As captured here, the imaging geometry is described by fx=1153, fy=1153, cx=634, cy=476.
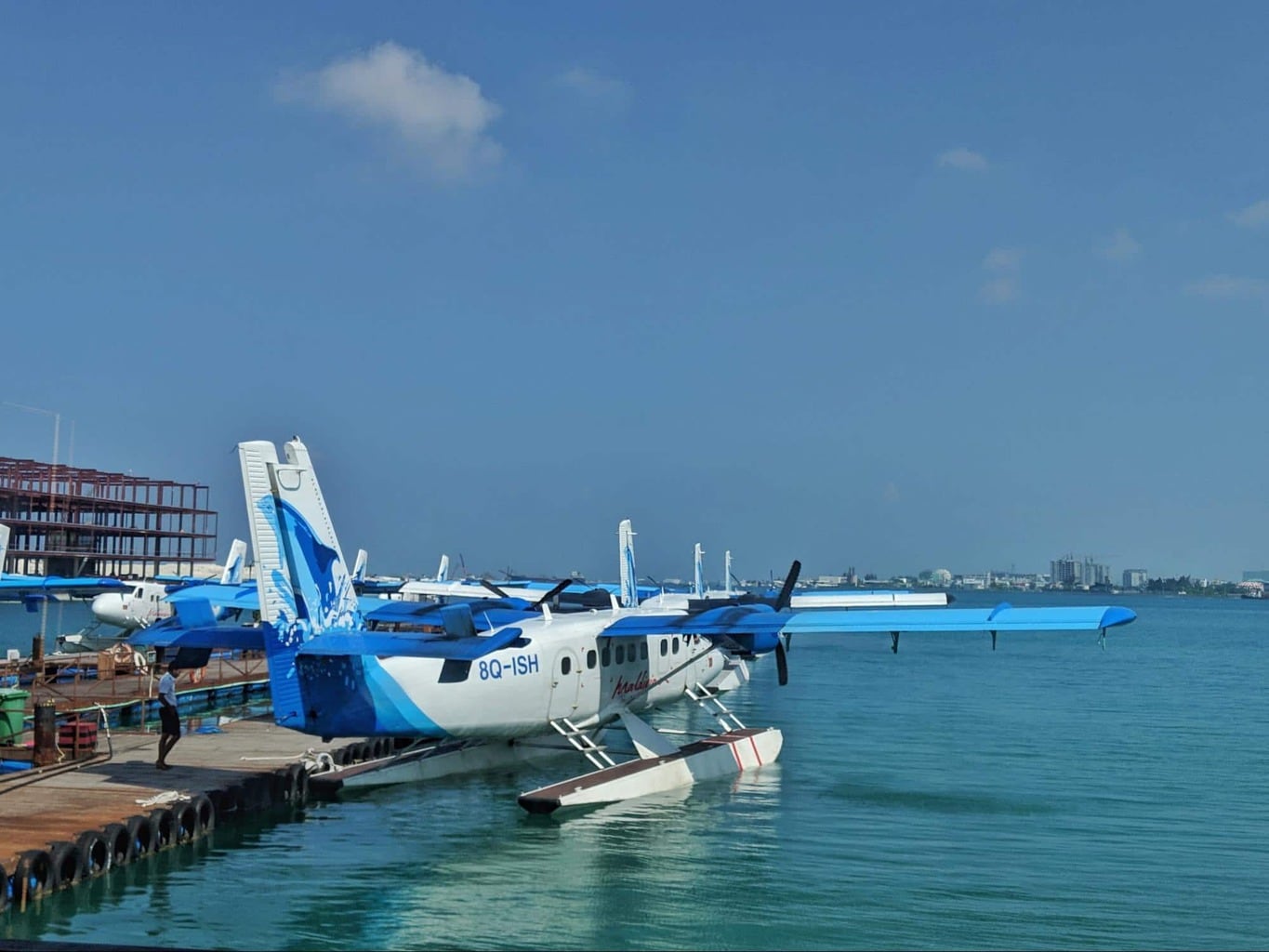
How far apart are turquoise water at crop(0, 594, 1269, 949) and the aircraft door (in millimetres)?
1865

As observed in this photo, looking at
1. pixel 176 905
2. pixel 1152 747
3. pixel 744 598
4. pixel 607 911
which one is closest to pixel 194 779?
pixel 176 905

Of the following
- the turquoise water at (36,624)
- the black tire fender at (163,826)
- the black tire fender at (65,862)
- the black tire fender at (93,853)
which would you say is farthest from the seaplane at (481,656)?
the turquoise water at (36,624)

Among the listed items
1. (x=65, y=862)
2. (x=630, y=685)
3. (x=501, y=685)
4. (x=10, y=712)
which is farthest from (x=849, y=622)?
(x=10, y=712)

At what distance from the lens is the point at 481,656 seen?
1566 centimetres

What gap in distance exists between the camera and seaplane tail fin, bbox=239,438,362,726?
636 inches

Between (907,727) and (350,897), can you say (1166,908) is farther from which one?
(907,727)

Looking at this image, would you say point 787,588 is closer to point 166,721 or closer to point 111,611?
point 166,721

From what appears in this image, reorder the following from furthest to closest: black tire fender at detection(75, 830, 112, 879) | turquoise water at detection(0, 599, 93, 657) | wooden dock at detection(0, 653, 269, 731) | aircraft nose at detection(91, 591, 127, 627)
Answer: turquoise water at detection(0, 599, 93, 657)
aircraft nose at detection(91, 591, 127, 627)
wooden dock at detection(0, 653, 269, 731)
black tire fender at detection(75, 830, 112, 879)

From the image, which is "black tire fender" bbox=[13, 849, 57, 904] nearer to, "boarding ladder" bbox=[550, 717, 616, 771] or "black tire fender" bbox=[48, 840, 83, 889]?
"black tire fender" bbox=[48, 840, 83, 889]

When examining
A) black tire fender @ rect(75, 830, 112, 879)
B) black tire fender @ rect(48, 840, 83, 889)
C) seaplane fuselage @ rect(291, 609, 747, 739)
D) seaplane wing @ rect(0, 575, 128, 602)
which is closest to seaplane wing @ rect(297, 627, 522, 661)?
seaplane fuselage @ rect(291, 609, 747, 739)

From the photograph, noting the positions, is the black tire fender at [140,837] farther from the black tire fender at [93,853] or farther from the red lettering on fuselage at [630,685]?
the red lettering on fuselage at [630,685]

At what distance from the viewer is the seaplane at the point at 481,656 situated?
16.2 m

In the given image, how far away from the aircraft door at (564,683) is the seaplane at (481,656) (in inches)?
1.4

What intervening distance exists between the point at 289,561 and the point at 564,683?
5.93m
